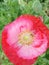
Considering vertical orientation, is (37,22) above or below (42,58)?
above

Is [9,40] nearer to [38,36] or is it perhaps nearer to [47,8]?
[38,36]

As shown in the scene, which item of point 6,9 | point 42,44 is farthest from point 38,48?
point 6,9

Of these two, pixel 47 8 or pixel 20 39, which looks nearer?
pixel 20 39

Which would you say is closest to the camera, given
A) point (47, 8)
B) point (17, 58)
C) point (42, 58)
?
point (17, 58)

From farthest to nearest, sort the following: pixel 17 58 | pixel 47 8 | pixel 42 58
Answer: pixel 47 8 → pixel 42 58 → pixel 17 58
